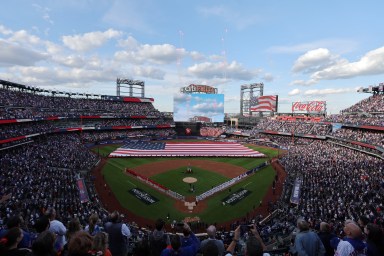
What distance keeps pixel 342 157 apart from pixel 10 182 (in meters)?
47.3

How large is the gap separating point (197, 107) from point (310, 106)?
3657 cm

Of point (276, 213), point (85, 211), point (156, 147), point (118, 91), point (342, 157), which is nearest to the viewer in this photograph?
point (85, 211)

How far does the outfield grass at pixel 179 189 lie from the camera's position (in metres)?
25.0

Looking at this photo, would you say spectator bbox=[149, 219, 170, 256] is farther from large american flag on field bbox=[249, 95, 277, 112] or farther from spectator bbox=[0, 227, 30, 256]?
large american flag on field bbox=[249, 95, 277, 112]

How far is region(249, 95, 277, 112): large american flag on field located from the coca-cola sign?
7.20m

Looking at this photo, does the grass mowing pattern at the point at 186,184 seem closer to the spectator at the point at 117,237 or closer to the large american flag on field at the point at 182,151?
the large american flag on field at the point at 182,151

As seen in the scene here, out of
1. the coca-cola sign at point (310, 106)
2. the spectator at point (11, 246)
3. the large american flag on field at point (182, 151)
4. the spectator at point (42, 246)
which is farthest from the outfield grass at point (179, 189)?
the coca-cola sign at point (310, 106)

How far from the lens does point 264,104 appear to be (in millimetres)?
89625

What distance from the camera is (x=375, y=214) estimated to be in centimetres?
1944

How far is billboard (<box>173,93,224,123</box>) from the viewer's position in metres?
78.2

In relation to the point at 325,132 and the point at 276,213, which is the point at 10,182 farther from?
the point at 325,132

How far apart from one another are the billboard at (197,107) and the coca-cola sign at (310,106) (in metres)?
25.4

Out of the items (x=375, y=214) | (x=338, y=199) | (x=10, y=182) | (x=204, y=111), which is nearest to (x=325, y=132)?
(x=204, y=111)

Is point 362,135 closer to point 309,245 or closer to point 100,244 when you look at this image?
point 309,245
